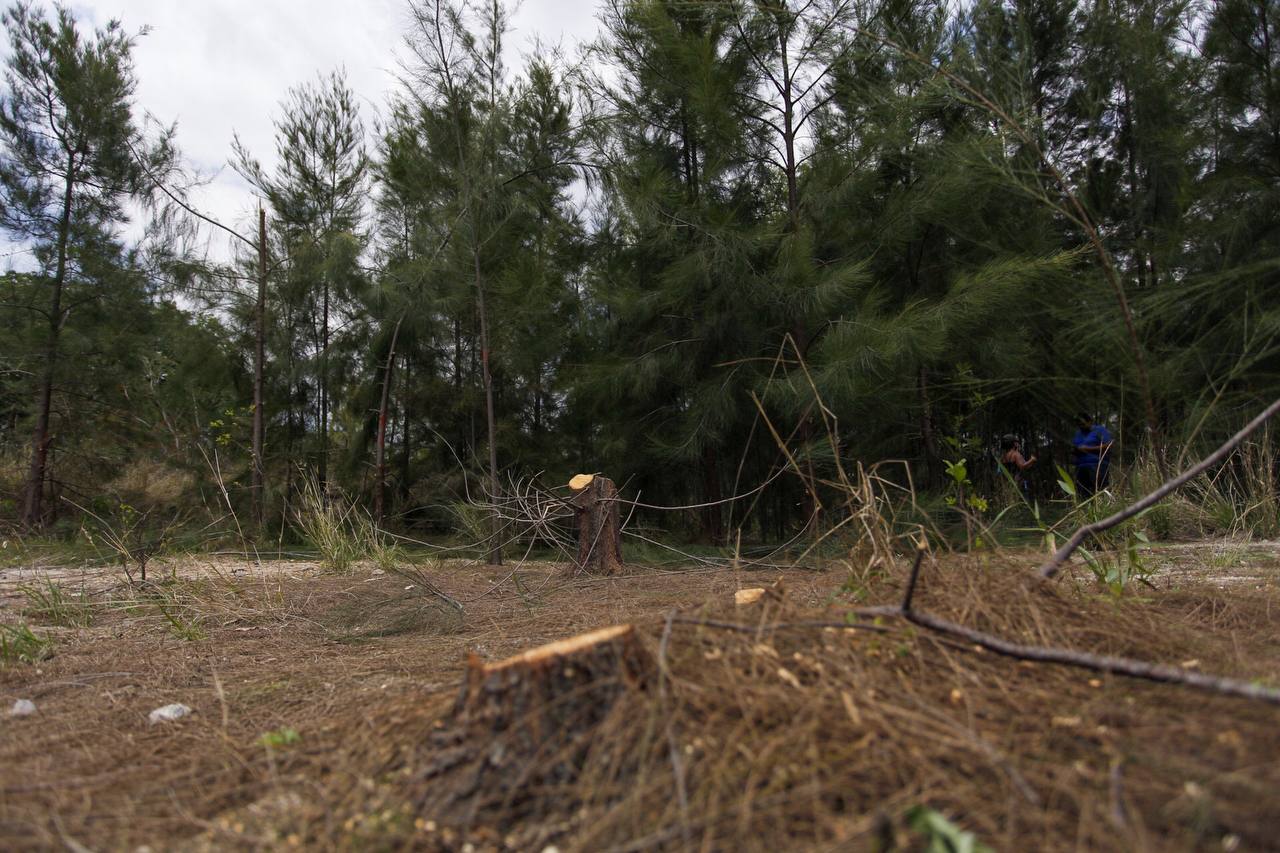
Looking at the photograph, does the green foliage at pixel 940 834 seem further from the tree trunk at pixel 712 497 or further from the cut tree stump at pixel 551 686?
the tree trunk at pixel 712 497

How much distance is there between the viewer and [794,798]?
4.18 ft

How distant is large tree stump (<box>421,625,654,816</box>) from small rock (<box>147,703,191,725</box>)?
1.07 m

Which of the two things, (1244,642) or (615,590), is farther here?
(615,590)

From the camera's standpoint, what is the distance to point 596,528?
5469mm

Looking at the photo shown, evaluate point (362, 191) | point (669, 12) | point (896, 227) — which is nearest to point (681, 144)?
point (669, 12)

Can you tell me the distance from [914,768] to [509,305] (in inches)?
294

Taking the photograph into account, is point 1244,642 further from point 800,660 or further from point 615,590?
point 615,590

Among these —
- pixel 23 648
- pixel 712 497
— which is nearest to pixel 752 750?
pixel 23 648

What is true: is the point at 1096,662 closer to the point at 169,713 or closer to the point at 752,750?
the point at 752,750

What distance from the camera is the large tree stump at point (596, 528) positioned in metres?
5.45

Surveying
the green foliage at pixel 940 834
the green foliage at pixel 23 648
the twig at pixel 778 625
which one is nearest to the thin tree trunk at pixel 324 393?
the green foliage at pixel 23 648

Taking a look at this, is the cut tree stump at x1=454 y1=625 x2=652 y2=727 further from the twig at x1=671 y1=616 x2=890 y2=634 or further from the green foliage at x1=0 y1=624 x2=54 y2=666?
the green foliage at x1=0 y1=624 x2=54 y2=666

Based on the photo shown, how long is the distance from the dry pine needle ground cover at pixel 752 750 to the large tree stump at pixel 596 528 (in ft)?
9.88

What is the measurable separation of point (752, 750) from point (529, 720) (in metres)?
0.42
